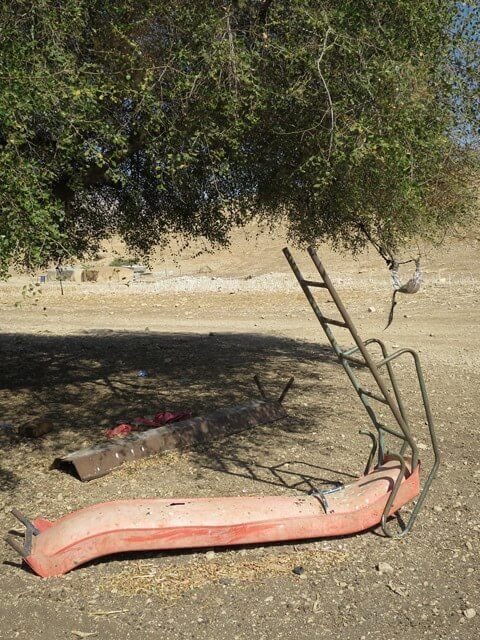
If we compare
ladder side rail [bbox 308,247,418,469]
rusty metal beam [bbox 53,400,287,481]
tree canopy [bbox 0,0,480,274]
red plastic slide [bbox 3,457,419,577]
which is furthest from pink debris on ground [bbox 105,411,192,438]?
ladder side rail [bbox 308,247,418,469]

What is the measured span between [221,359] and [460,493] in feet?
19.7

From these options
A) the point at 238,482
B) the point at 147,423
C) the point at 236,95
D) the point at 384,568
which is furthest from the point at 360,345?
the point at 147,423

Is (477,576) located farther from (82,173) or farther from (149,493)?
(82,173)

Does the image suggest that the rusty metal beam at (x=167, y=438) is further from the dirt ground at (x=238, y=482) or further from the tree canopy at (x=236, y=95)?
the tree canopy at (x=236, y=95)

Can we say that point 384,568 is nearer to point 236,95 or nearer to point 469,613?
point 469,613

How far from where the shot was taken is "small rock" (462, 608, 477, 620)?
388 cm

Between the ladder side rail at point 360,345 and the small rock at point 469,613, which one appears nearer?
the small rock at point 469,613

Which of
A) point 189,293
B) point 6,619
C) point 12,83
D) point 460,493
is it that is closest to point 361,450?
point 460,493

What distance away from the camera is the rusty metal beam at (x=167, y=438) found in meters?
5.92

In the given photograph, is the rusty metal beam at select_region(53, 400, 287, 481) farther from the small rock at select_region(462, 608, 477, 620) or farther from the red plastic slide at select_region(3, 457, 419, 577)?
the small rock at select_region(462, 608, 477, 620)

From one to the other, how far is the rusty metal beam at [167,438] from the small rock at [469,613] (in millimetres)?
3119

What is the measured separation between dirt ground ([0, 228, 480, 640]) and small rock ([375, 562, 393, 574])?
0.04 feet

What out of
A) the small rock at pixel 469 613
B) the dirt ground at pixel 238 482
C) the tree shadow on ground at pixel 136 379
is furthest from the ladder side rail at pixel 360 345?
the tree shadow on ground at pixel 136 379

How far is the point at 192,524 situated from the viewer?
4.36 metres
